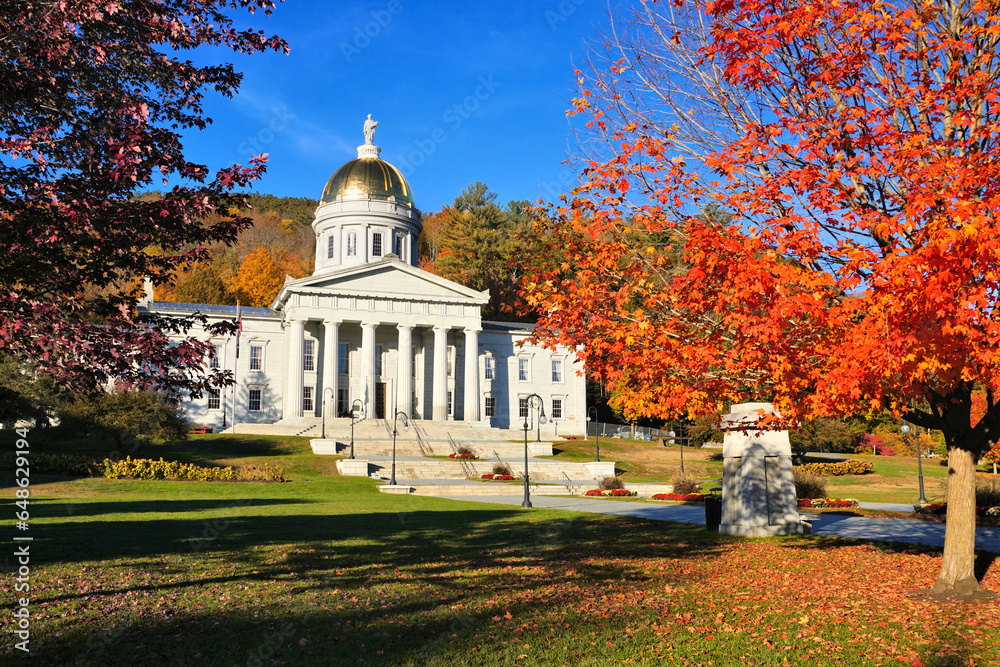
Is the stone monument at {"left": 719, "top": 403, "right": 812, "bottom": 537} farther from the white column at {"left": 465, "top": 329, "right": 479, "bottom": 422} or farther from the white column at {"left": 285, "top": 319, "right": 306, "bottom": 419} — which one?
the white column at {"left": 465, "top": 329, "right": 479, "bottom": 422}

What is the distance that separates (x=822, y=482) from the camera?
30.1 m

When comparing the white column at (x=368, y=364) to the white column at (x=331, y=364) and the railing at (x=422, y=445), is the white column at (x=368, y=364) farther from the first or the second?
the railing at (x=422, y=445)

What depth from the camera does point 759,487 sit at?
1670 centimetres

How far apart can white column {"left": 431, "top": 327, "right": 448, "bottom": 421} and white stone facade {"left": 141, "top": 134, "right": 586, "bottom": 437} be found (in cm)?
10

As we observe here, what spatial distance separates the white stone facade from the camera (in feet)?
205

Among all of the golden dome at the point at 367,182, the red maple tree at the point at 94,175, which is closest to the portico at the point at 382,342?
the golden dome at the point at 367,182

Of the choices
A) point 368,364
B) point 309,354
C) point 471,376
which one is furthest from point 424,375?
point 309,354

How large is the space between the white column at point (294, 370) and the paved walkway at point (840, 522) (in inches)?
1285

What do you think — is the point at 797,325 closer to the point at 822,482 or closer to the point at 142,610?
the point at 142,610

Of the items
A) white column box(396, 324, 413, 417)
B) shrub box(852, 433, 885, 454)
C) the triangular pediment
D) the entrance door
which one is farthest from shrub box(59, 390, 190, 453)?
shrub box(852, 433, 885, 454)

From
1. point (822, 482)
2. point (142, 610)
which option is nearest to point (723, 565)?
point (142, 610)

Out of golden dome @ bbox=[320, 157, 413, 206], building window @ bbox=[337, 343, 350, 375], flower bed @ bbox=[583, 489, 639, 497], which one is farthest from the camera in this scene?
golden dome @ bbox=[320, 157, 413, 206]

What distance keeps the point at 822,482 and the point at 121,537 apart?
1006 inches

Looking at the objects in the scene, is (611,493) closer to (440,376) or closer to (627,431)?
(440,376)
